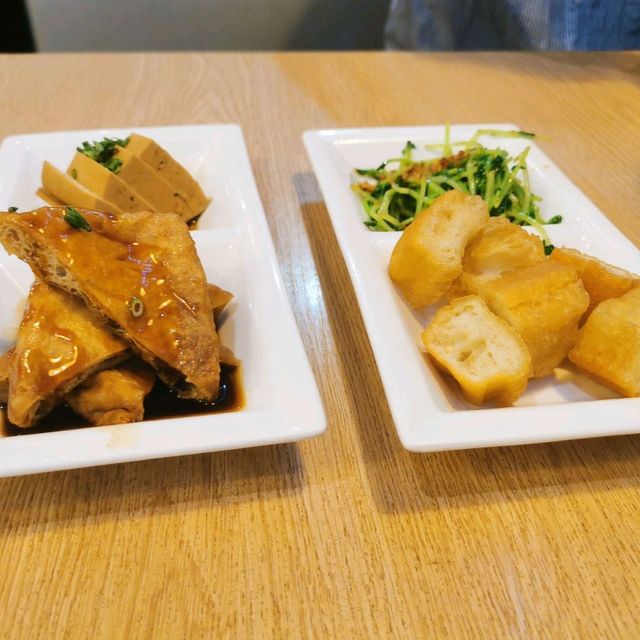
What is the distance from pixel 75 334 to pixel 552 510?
1012mm

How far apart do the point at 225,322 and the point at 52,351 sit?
0.41 metres

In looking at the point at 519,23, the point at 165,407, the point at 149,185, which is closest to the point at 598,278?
the point at 165,407

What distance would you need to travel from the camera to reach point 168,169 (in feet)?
6.01

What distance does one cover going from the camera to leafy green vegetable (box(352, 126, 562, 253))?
1.88m

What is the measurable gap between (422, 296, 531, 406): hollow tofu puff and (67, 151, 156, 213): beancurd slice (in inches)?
38.8

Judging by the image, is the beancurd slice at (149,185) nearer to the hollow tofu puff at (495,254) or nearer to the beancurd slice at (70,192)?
the beancurd slice at (70,192)

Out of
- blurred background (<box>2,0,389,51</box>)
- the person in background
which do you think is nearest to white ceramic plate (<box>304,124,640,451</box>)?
the person in background

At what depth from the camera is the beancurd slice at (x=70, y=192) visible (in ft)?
5.50

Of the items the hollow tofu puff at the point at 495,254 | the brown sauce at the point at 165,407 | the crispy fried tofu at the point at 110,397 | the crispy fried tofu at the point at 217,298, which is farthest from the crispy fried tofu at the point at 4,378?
the hollow tofu puff at the point at 495,254

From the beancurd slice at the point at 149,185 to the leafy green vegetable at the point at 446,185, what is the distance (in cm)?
58

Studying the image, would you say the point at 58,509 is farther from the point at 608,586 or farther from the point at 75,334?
the point at 608,586

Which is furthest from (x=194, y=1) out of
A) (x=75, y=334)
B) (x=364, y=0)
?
(x=75, y=334)

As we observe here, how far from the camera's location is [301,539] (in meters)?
1.06

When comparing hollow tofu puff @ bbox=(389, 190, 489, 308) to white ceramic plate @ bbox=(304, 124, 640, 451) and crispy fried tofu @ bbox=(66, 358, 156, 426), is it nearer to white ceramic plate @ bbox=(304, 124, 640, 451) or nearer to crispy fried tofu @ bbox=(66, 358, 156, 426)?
white ceramic plate @ bbox=(304, 124, 640, 451)
